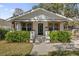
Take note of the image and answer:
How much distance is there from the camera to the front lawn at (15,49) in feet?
68.9

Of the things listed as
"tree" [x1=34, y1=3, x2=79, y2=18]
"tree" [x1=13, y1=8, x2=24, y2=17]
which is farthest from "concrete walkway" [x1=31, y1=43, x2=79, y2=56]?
"tree" [x1=13, y1=8, x2=24, y2=17]

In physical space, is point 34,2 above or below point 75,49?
above

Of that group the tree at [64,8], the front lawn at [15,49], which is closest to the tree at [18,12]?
the tree at [64,8]

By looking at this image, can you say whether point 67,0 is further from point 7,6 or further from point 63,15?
point 7,6

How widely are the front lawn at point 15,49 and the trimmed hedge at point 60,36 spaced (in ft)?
2.60

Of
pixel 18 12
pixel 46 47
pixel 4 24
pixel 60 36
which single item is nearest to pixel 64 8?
pixel 60 36

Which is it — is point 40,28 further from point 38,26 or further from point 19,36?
point 19,36

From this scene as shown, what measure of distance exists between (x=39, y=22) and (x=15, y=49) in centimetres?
122

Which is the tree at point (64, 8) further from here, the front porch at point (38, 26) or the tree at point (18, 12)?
the tree at point (18, 12)

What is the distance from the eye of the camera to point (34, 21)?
69.4ft

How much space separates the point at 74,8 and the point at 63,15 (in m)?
0.45

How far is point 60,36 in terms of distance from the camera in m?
21.0

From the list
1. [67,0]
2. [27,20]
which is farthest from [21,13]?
[67,0]

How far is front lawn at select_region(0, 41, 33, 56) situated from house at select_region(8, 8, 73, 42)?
42 centimetres
